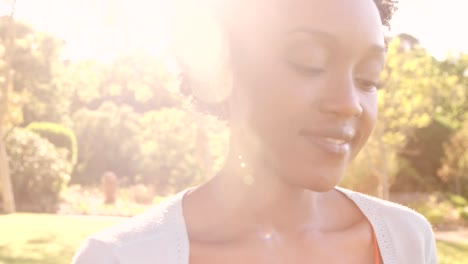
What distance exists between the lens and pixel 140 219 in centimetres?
214

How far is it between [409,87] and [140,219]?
643 inches

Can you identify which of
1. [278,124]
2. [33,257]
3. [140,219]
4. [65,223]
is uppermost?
[278,124]

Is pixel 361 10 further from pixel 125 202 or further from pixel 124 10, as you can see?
pixel 125 202

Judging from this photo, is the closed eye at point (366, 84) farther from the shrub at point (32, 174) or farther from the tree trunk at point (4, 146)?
the shrub at point (32, 174)

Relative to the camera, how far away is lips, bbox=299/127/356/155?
6.31 ft

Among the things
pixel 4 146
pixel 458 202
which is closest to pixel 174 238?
pixel 4 146

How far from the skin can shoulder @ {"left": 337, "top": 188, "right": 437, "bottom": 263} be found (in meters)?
0.25

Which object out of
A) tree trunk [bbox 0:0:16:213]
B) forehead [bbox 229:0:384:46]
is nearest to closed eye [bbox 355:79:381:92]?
forehead [bbox 229:0:384:46]

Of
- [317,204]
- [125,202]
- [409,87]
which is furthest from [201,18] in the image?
[125,202]

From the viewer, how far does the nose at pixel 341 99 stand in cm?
190

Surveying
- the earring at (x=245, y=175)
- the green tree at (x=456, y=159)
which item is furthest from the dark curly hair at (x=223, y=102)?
the green tree at (x=456, y=159)

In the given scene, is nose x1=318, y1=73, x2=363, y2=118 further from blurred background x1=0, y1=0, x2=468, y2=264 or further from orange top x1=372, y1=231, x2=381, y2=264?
blurred background x1=0, y1=0, x2=468, y2=264

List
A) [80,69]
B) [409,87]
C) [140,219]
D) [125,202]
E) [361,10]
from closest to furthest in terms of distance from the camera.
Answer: [361,10]
[140,219]
[409,87]
[80,69]
[125,202]

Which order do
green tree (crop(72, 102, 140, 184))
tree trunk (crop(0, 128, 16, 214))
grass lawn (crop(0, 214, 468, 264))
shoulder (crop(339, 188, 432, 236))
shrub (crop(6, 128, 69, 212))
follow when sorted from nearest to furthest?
shoulder (crop(339, 188, 432, 236)) → grass lawn (crop(0, 214, 468, 264)) → tree trunk (crop(0, 128, 16, 214)) → shrub (crop(6, 128, 69, 212)) → green tree (crop(72, 102, 140, 184))
